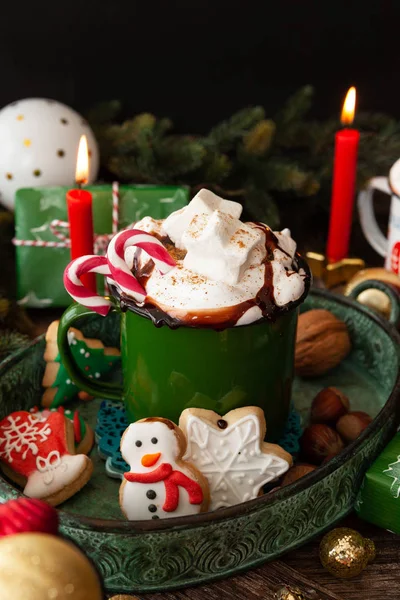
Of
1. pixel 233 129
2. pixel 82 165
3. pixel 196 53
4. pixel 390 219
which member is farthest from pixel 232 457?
pixel 196 53

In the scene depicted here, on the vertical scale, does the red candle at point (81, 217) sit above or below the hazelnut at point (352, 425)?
above

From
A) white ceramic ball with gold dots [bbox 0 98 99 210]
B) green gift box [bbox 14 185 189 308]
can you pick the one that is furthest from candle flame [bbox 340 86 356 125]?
white ceramic ball with gold dots [bbox 0 98 99 210]

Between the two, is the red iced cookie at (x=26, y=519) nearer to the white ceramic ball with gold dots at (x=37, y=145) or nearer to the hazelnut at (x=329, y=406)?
the hazelnut at (x=329, y=406)

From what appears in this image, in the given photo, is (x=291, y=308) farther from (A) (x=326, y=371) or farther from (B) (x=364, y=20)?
(B) (x=364, y=20)

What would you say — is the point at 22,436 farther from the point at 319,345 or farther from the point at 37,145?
the point at 37,145

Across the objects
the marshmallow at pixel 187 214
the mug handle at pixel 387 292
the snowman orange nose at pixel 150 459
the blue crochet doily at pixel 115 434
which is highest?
the marshmallow at pixel 187 214

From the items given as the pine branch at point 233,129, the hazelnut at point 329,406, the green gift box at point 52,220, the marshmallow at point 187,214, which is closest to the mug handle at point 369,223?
the pine branch at point 233,129
